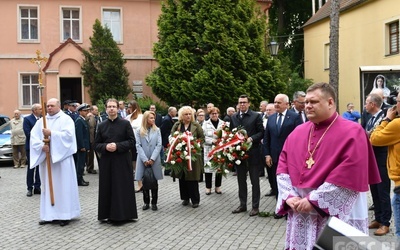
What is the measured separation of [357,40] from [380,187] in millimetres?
20720

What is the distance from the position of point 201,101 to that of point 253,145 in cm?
1405

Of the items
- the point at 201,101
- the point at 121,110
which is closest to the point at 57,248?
the point at 121,110

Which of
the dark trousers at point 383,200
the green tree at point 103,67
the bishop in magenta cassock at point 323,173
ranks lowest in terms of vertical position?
the dark trousers at point 383,200

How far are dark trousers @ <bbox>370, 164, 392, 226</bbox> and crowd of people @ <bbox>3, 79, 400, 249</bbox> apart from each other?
1 cm

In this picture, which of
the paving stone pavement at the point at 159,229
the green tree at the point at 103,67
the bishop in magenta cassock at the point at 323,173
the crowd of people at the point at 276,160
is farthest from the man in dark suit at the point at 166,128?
the green tree at the point at 103,67

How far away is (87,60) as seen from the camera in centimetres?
2783

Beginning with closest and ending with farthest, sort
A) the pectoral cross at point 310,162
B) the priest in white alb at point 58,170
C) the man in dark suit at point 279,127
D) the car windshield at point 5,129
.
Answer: the pectoral cross at point 310,162, the priest in white alb at point 58,170, the man in dark suit at point 279,127, the car windshield at point 5,129

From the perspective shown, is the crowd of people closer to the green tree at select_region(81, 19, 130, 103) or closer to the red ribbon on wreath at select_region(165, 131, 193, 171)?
the red ribbon on wreath at select_region(165, 131, 193, 171)

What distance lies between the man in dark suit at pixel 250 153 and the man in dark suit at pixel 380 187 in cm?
225

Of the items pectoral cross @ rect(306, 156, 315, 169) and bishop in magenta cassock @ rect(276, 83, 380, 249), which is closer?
bishop in magenta cassock @ rect(276, 83, 380, 249)

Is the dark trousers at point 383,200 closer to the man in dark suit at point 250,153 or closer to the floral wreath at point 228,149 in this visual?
the man in dark suit at point 250,153

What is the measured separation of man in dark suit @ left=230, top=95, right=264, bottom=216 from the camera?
9359 millimetres

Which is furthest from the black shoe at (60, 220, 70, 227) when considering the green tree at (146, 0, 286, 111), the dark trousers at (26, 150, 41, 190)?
the green tree at (146, 0, 286, 111)

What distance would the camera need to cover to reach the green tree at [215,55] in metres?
22.9
